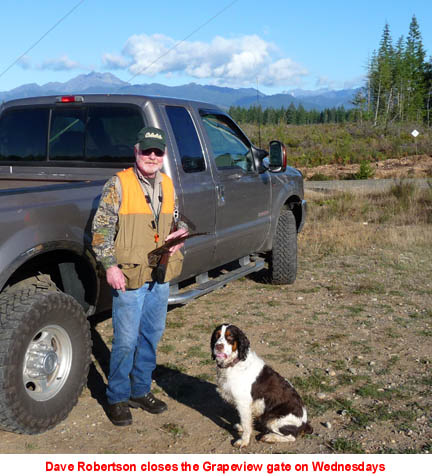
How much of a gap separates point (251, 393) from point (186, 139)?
91.6 inches

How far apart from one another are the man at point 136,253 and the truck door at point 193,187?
965 mm

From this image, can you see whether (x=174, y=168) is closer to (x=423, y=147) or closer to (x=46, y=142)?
(x=46, y=142)

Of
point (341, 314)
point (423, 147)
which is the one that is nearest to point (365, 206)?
point (341, 314)

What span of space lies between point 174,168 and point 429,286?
158 inches

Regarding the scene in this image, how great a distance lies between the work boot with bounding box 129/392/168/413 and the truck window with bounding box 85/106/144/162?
6.10 feet

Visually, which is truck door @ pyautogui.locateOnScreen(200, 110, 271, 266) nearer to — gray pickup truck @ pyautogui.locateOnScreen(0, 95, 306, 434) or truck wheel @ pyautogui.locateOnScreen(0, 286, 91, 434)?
gray pickup truck @ pyautogui.locateOnScreen(0, 95, 306, 434)

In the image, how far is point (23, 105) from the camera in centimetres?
509

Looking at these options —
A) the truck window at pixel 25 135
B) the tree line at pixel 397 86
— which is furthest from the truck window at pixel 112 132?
the tree line at pixel 397 86

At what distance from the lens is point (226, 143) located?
18.7 feet

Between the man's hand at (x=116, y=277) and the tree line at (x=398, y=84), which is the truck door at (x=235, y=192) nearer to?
the man's hand at (x=116, y=277)

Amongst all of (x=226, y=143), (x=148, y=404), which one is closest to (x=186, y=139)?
(x=226, y=143)

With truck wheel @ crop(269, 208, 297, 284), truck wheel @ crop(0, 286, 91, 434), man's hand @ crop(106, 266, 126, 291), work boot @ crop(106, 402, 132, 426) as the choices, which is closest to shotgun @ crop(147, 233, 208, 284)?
man's hand @ crop(106, 266, 126, 291)

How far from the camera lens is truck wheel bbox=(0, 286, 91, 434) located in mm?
3137
